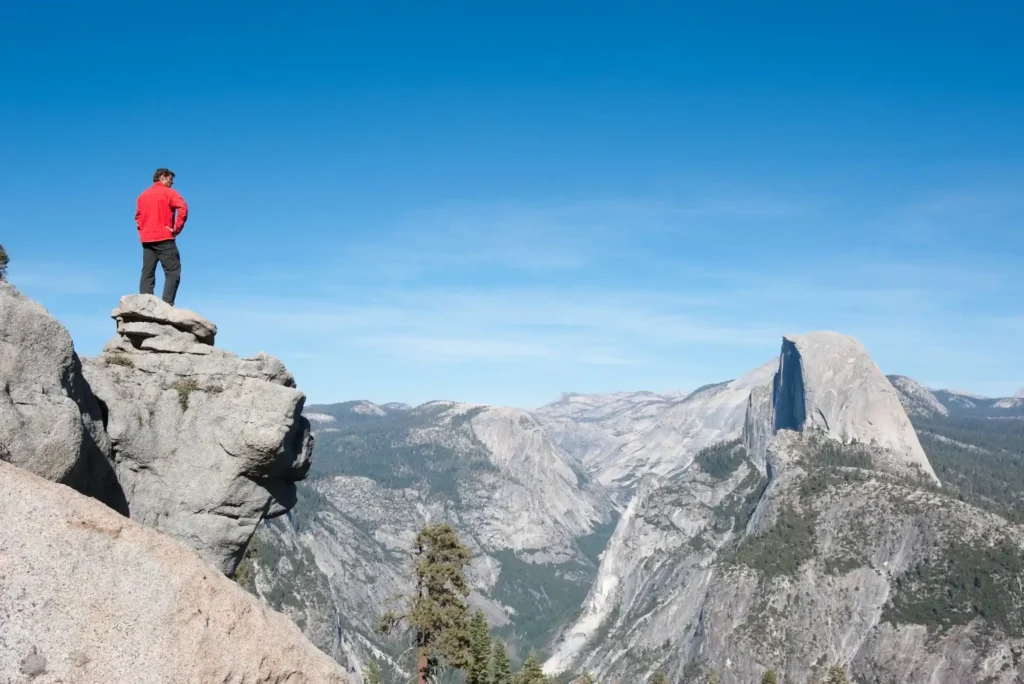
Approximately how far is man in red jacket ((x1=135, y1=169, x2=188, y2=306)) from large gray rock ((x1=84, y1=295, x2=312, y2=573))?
37.3 inches

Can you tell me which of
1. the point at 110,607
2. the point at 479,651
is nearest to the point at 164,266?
the point at 110,607

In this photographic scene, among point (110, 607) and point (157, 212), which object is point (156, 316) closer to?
point (157, 212)

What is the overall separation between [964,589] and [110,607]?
203256 millimetres

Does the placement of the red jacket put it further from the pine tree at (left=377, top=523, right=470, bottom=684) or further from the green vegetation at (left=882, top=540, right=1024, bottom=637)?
the green vegetation at (left=882, top=540, right=1024, bottom=637)

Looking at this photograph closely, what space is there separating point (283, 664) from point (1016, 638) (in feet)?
614

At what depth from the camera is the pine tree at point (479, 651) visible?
51.0m

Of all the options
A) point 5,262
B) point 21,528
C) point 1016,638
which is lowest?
point 1016,638

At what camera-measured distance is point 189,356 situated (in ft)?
65.2

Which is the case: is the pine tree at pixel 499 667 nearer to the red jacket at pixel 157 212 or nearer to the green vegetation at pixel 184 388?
the green vegetation at pixel 184 388

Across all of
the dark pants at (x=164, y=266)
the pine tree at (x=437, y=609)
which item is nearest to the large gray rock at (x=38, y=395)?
the dark pants at (x=164, y=266)

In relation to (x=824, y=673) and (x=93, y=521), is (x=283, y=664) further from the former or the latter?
(x=824, y=673)

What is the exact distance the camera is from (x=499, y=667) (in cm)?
6259

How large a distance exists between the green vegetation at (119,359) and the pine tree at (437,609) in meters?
24.8

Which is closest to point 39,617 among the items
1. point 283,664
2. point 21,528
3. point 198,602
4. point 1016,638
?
point 21,528
